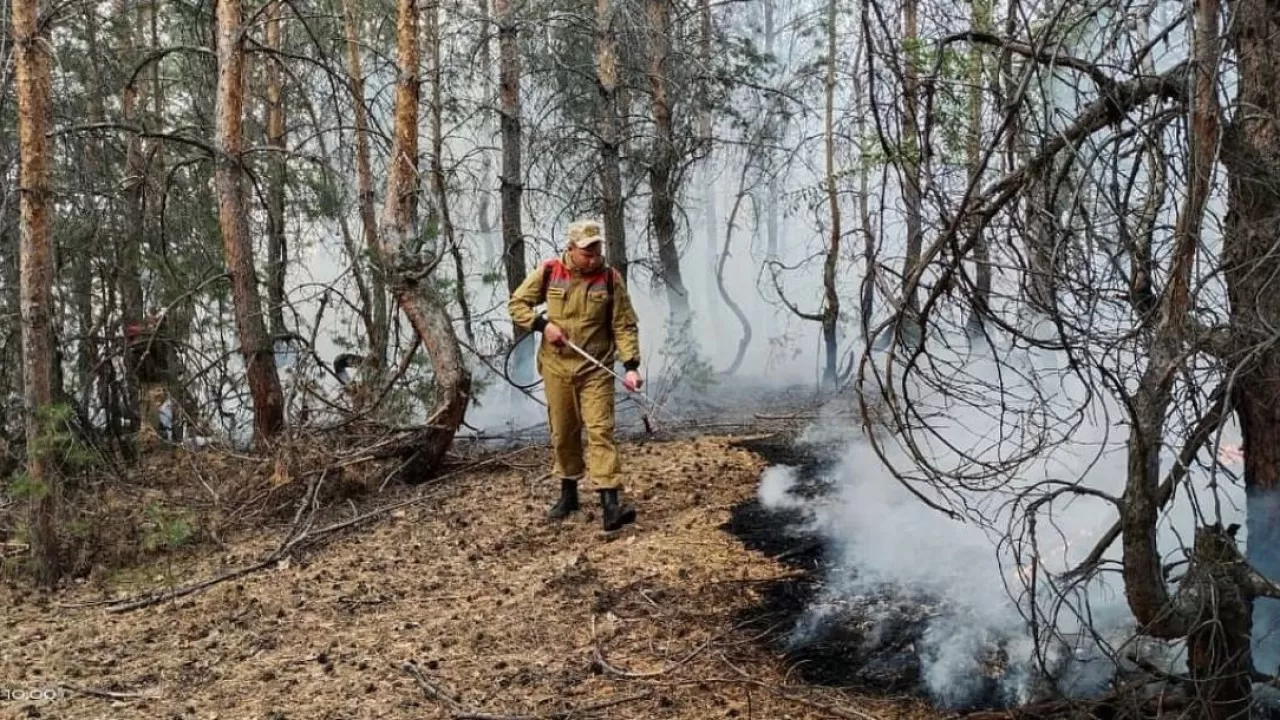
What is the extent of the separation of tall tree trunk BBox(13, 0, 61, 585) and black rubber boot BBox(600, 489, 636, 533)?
363cm

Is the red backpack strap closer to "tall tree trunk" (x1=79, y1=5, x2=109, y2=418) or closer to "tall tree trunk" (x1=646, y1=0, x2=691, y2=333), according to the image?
"tall tree trunk" (x1=79, y1=5, x2=109, y2=418)

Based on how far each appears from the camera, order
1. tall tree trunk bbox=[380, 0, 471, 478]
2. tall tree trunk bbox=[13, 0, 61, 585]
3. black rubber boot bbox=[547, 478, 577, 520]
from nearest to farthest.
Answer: tall tree trunk bbox=[13, 0, 61, 585]
black rubber boot bbox=[547, 478, 577, 520]
tall tree trunk bbox=[380, 0, 471, 478]

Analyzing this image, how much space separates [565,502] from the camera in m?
7.19

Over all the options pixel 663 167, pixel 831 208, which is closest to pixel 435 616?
pixel 663 167

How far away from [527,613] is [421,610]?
66 cm

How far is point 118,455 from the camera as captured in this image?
9.35 m

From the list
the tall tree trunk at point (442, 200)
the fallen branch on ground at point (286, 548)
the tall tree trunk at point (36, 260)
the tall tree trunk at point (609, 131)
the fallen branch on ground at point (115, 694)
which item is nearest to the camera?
the fallen branch on ground at point (115, 694)

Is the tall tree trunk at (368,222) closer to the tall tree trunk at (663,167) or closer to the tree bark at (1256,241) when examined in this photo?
the tall tree trunk at (663,167)

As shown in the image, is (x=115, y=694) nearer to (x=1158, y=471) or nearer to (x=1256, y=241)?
(x=1158, y=471)

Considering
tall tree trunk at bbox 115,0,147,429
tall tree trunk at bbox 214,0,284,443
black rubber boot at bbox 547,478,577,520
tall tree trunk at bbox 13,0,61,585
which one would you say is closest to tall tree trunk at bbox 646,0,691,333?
tall tree trunk at bbox 214,0,284,443

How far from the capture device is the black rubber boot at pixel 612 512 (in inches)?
264

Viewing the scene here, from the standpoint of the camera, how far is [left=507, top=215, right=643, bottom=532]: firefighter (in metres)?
6.66

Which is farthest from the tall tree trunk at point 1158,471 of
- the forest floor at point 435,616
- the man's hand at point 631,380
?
the man's hand at point 631,380

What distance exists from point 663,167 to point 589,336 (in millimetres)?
7513
